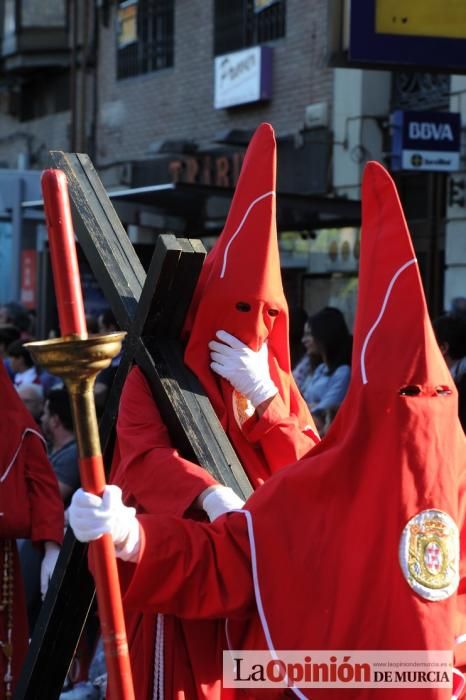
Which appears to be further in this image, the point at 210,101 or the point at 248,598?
the point at 210,101

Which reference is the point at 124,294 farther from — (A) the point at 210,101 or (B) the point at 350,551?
(A) the point at 210,101

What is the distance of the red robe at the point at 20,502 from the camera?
4398 mm

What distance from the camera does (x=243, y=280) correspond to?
3.32m

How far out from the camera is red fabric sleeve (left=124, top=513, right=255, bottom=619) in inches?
96.6

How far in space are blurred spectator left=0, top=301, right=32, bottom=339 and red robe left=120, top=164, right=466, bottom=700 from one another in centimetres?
751

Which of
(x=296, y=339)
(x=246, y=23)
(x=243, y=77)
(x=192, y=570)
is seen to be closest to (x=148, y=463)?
(x=192, y=570)

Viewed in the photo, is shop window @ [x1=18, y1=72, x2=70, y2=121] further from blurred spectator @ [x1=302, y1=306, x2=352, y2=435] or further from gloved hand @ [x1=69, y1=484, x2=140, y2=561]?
gloved hand @ [x1=69, y1=484, x2=140, y2=561]

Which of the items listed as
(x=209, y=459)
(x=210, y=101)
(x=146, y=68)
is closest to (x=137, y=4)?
(x=146, y=68)

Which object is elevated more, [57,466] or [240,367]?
[240,367]

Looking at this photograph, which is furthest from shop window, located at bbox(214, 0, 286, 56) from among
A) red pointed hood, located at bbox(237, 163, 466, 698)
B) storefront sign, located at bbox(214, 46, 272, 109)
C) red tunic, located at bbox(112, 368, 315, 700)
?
red pointed hood, located at bbox(237, 163, 466, 698)

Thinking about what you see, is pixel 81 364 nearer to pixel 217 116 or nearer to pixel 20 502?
pixel 20 502

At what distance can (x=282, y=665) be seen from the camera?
8.13 ft

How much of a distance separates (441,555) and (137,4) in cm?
1578

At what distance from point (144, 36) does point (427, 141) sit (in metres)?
8.09
